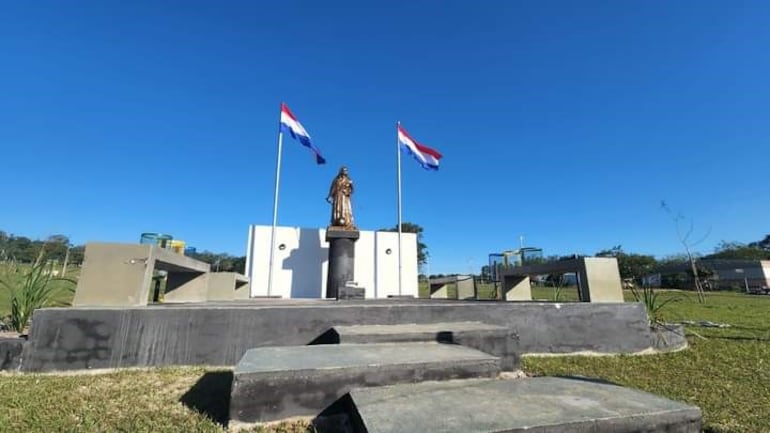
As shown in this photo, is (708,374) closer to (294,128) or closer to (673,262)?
(294,128)

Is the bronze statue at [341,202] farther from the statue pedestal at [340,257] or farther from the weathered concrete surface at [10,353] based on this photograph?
the weathered concrete surface at [10,353]

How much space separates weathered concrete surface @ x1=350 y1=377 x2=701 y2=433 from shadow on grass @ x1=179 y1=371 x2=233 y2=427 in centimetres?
106

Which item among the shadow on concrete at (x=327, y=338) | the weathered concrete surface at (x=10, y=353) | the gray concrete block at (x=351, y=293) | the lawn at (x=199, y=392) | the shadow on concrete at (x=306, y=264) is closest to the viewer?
the lawn at (x=199, y=392)

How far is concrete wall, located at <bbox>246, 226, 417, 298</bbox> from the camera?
1205 centimetres

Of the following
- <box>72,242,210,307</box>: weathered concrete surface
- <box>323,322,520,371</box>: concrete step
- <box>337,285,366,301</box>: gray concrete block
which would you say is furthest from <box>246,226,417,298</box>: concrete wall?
<box>323,322,520,371</box>: concrete step

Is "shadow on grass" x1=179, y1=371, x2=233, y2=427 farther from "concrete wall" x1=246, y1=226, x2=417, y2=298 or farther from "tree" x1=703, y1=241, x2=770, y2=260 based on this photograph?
"tree" x1=703, y1=241, x2=770, y2=260

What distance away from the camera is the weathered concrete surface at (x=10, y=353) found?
3.16m

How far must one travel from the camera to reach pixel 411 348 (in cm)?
294

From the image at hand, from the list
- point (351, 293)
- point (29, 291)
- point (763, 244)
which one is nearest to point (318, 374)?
point (29, 291)

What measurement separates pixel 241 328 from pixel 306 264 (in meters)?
9.06

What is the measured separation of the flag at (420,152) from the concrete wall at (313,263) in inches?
119

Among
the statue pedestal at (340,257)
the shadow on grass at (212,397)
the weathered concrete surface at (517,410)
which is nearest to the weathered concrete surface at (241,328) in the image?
the shadow on grass at (212,397)

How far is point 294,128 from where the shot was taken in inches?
483

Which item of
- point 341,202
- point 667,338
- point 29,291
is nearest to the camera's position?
point 29,291
